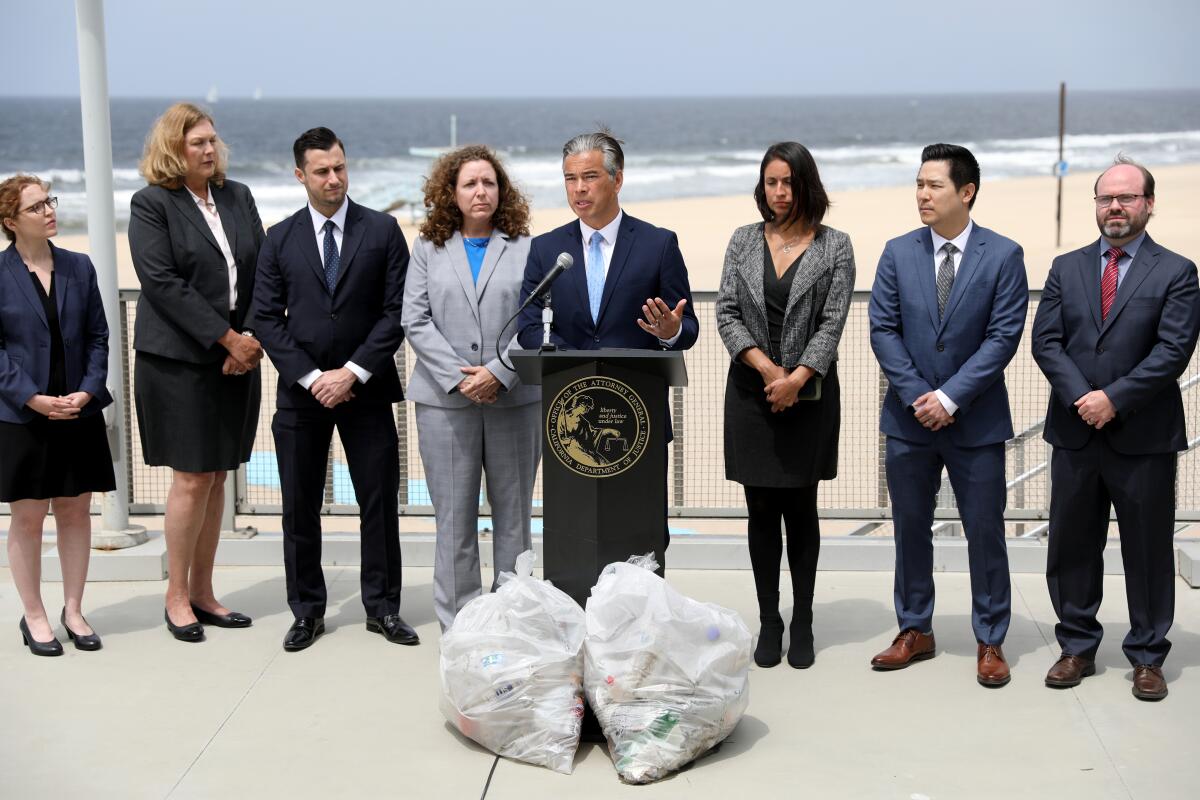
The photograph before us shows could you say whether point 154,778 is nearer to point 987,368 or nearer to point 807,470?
point 807,470

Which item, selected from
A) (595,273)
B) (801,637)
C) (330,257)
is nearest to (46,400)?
(330,257)

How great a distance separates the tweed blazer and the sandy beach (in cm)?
1027

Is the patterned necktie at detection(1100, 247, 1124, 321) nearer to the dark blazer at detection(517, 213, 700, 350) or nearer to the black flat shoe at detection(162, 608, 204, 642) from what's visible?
the dark blazer at detection(517, 213, 700, 350)

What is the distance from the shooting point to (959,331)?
4223mm

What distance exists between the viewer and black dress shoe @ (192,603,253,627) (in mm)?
4836

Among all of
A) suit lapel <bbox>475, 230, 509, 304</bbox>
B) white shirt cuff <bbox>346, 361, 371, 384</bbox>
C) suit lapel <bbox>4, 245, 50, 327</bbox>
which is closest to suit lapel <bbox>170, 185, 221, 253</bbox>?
suit lapel <bbox>4, 245, 50, 327</bbox>

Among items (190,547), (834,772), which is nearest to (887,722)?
(834,772)

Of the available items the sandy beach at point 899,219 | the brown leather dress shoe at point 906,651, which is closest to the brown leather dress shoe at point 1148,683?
the brown leather dress shoe at point 906,651

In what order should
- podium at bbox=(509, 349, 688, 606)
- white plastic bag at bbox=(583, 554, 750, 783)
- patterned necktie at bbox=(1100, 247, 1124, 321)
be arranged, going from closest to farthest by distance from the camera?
1. white plastic bag at bbox=(583, 554, 750, 783)
2. podium at bbox=(509, 349, 688, 606)
3. patterned necktie at bbox=(1100, 247, 1124, 321)

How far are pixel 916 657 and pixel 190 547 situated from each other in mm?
2531

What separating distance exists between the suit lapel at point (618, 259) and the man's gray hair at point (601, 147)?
0.56ft

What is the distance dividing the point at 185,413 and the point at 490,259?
3.92 ft

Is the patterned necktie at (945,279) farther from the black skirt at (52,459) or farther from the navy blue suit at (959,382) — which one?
the black skirt at (52,459)

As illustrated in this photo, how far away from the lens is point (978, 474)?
4.27 meters
